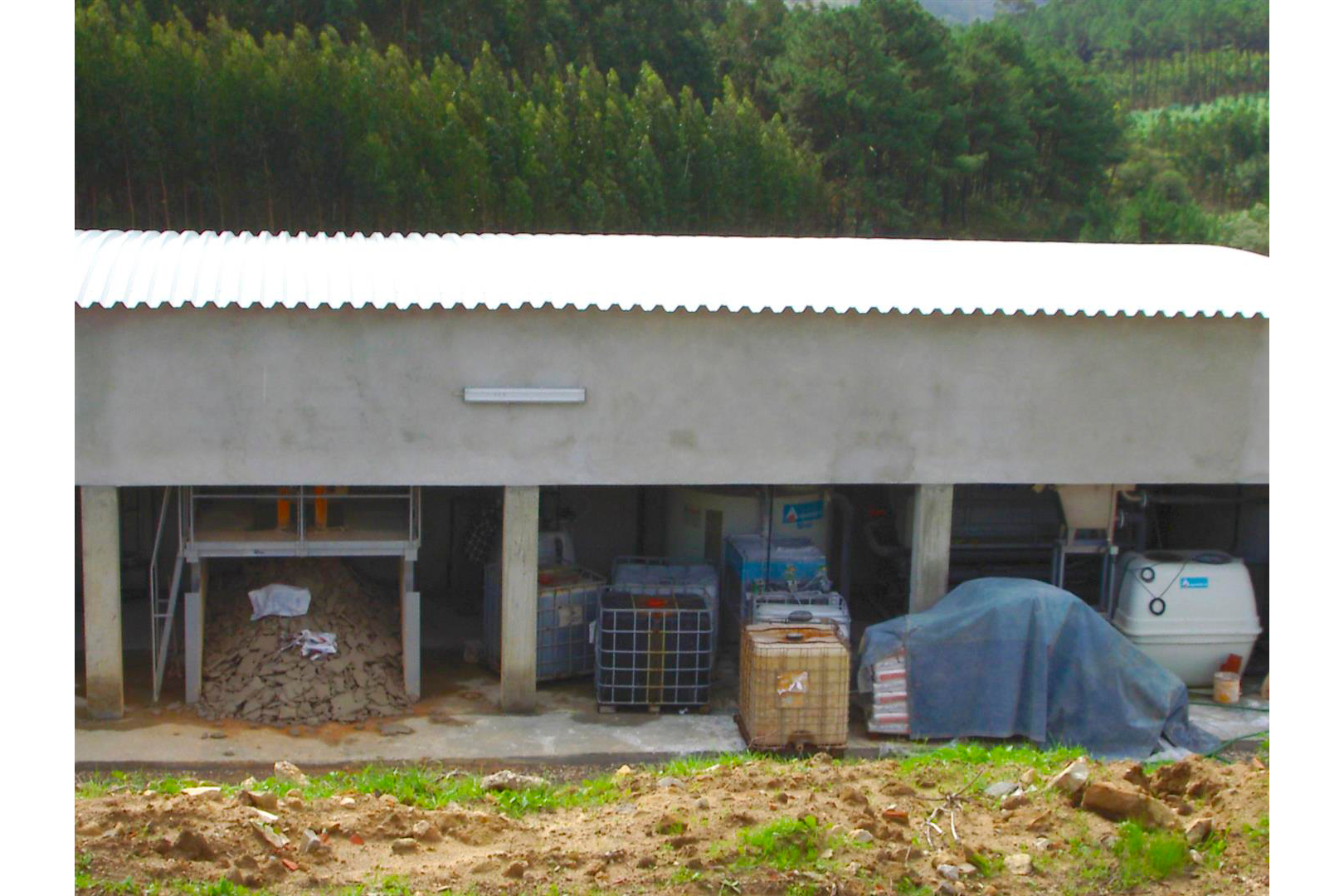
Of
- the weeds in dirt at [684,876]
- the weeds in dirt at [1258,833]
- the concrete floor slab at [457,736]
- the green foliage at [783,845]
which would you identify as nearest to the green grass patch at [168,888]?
the weeds in dirt at [684,876]

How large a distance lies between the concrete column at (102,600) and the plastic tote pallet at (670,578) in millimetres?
4723

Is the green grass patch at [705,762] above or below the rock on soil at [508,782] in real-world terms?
below

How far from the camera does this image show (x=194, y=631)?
12.7m

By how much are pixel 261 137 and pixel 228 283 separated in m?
17.7

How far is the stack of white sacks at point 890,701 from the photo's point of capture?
12.6 metres

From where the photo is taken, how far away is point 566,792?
9.17m

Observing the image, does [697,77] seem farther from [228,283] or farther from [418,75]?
[228,283]

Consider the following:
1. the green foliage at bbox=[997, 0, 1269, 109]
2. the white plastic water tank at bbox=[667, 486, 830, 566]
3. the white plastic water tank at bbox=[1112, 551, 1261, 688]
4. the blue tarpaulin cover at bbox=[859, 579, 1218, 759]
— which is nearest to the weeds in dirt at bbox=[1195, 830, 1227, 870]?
the blue tarpaulin cover at bbox=[859, 579, 1218, 759]

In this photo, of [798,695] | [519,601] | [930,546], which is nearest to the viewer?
[798,695]

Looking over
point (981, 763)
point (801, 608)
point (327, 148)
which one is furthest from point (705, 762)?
point (327, 148)

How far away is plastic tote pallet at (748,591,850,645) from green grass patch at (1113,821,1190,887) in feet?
17.5

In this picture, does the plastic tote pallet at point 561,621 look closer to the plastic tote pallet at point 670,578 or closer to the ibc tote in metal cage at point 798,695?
the plastic tote pallet at point 670,578

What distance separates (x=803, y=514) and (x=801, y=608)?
205 centimetres

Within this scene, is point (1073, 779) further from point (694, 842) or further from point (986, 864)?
point (694, 842)
